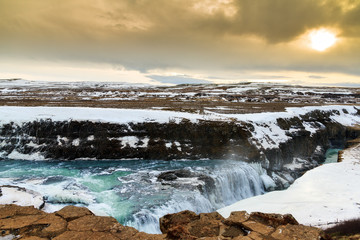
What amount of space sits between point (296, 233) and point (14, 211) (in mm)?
7908

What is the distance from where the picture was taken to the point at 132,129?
21.9 meters

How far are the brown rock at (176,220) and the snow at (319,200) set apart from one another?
5.37 m

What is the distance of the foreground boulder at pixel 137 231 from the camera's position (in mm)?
5383

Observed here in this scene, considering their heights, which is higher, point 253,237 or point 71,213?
point 71,213

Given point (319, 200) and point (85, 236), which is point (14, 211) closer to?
point (85, 236)

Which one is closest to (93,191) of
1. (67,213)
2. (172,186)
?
(172,186)

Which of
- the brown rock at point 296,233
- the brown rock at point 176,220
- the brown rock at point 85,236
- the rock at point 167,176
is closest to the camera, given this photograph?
the brown rock at point 85,236

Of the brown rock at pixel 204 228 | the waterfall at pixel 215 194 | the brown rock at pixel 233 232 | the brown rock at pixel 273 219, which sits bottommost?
the waterfall at pixel 215 194

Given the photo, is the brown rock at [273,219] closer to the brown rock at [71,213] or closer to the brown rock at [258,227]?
the brown rock at [258,227]

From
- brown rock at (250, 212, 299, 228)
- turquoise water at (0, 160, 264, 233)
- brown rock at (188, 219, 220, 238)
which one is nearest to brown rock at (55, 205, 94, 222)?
turquoise water at (0, 160, 264, 233)

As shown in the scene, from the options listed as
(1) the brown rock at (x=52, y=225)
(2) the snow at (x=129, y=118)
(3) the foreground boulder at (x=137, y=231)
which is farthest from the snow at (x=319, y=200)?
(1) the brown rock at (x=52, y=225)

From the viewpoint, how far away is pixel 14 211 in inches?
247

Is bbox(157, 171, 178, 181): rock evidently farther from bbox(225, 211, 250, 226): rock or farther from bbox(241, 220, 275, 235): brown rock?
bbox(241, 220, 275, 235): brown rock

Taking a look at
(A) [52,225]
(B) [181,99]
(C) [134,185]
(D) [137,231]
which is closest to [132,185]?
(C) [134,185]
